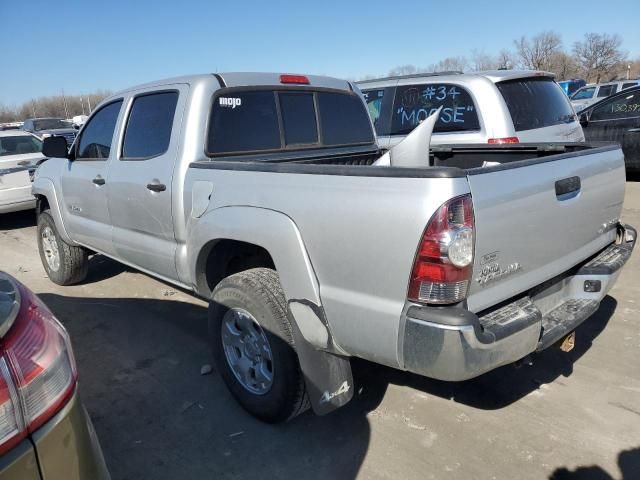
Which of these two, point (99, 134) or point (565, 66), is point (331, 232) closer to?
point (99, 134)

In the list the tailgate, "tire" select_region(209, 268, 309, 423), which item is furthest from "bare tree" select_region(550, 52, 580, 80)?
"tire" select_region(209, 268, 309, 423)

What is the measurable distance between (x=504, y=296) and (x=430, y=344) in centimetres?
48

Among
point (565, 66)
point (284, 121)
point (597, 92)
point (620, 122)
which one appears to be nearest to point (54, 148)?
point (284, 121)

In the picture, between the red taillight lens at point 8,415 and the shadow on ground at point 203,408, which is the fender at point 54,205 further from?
the red taillight lens at point 8,415

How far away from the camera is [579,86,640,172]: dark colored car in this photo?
8883 millimetres

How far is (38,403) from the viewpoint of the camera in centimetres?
141

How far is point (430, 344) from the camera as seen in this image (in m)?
2.07

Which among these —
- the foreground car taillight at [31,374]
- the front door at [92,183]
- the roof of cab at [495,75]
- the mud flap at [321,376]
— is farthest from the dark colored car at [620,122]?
the foreground car taillight at [31,374]

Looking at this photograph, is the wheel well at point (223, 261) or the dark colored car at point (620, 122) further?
the dark colored car at point (620, 122)

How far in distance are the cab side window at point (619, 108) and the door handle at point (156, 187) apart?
877cm

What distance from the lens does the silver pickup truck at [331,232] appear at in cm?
208

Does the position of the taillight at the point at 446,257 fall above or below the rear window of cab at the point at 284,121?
below

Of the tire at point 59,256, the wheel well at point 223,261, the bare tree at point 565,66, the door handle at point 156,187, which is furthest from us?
the bare tree at point 565,66

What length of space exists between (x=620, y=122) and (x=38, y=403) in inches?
400
